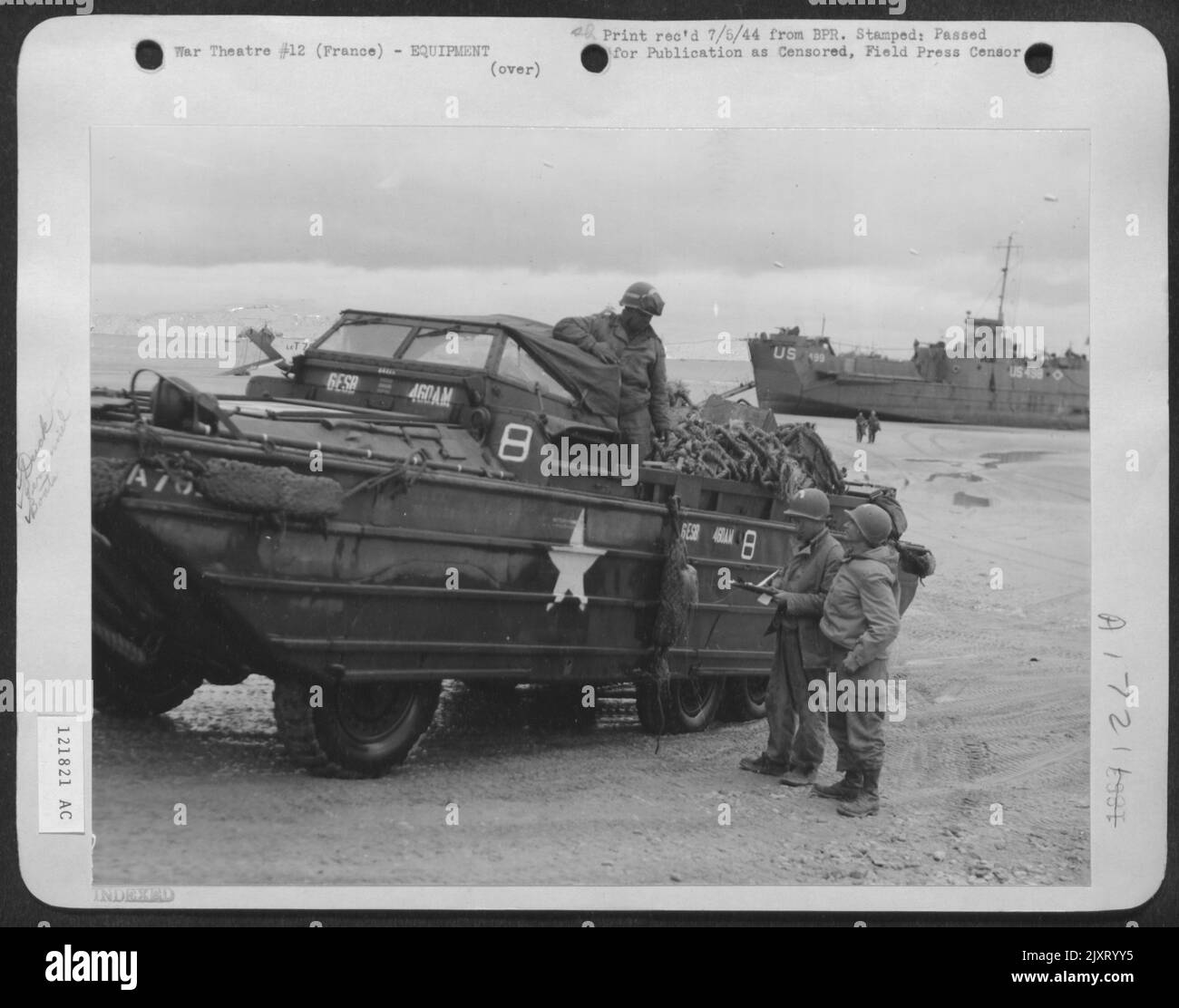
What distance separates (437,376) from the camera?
19.5 ft

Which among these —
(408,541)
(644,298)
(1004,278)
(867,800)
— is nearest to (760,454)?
(644,298)

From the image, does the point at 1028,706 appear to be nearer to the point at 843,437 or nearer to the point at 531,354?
the point at 843,437

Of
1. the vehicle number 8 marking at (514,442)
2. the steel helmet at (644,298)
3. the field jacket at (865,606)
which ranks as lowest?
the field jacket at (865,606)

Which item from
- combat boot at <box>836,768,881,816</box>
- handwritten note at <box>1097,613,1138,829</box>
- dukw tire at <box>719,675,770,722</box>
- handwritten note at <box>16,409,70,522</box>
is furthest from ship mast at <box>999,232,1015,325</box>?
handwritten note at <box>16,409,70,522</box>

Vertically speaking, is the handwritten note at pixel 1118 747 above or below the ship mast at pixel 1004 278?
below

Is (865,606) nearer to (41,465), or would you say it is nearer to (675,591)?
(675,591)

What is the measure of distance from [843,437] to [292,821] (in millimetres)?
3049

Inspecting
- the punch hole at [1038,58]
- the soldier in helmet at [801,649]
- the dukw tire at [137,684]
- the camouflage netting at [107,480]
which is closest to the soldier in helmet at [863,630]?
the soldier in helmet at [801,649]

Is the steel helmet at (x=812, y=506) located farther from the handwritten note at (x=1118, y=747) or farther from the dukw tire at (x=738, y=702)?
the handwritten note at (x=1118, y=747)

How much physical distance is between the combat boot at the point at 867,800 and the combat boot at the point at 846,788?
0.02 metres

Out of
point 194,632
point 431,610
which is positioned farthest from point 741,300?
point 194,632

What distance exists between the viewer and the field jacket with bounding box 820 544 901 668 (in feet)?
18.7

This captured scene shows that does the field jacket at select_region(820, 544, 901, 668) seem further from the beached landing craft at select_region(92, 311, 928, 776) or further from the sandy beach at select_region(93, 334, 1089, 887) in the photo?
the beached landing craft at select_region(92, 311, 928, 776)

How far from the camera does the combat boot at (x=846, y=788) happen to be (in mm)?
5793
